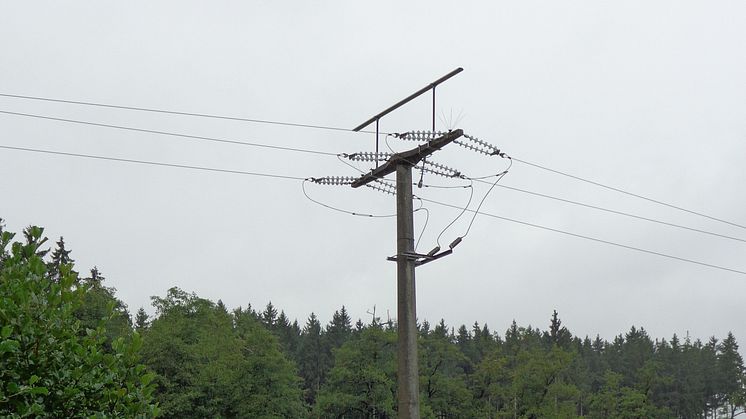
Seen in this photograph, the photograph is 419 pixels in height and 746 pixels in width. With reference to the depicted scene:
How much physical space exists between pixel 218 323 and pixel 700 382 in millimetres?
93611

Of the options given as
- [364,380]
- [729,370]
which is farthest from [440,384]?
[729,370]

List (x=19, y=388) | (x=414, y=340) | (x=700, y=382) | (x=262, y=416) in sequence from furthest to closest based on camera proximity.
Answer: (x=700, y=382), (x=262, y=416), (x=414, y=340), (x=19, y=388)

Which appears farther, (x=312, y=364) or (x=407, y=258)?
(x=312, y=364)

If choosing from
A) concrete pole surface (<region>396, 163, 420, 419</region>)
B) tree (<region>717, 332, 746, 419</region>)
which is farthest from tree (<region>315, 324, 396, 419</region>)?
tree (<region>717, 332, 746, 419</region>)

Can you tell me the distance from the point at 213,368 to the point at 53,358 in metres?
47.1

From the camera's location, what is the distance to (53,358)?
568 cm

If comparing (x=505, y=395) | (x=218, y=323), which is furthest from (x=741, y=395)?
(x=218, y=323)

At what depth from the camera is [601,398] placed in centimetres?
7569

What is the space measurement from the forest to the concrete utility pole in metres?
4.40

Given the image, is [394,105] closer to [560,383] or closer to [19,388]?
[19,388]

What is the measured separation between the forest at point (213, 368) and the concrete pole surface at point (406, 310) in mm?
4386

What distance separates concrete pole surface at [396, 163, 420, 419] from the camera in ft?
47.4

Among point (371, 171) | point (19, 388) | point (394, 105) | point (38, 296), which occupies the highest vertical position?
point (394, 105)

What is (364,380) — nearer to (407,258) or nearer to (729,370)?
(407,258)
